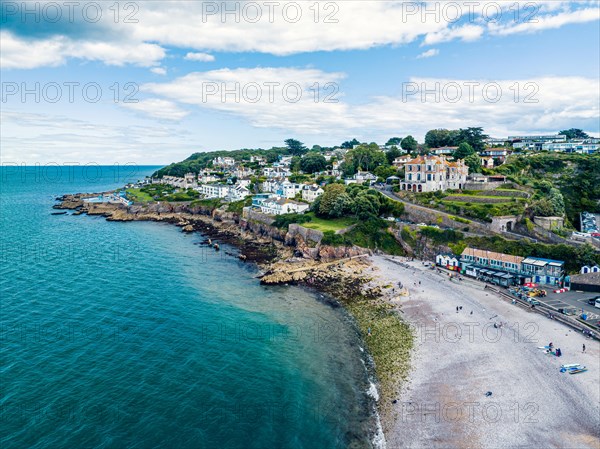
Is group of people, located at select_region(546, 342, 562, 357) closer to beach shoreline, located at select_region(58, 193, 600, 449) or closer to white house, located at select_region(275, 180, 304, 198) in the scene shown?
beach shoreline, located at select_region(58, 193, 600, 449)

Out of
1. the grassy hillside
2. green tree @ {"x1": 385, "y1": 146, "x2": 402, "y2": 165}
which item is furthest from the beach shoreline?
green tree @ {"x1": 385, "y1": 146, "x2": 402, "y2": 165}

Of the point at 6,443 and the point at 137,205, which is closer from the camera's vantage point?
the point at 6,443

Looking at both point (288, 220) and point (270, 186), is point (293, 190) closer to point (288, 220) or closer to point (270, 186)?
Result: point (270, 186)

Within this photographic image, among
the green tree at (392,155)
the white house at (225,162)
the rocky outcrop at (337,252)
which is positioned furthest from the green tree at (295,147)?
the rocky outcrop at (337,252)

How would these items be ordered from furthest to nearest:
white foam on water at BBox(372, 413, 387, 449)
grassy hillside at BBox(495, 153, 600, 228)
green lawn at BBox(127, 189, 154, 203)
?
green lawn at BBox(127, 189, 154, 203)
grassy hillside at BBox(495, 153, 600, 228)
white foam on water at BBox(372, 413, 387, 449)

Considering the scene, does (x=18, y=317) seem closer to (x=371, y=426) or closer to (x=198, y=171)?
(x=371, y=426)

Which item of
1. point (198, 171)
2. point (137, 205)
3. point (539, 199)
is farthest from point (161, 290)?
point (198, 171)

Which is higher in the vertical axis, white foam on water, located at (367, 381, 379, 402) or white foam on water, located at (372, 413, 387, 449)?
white foam on water, located at (367, 381, 379, 402)
